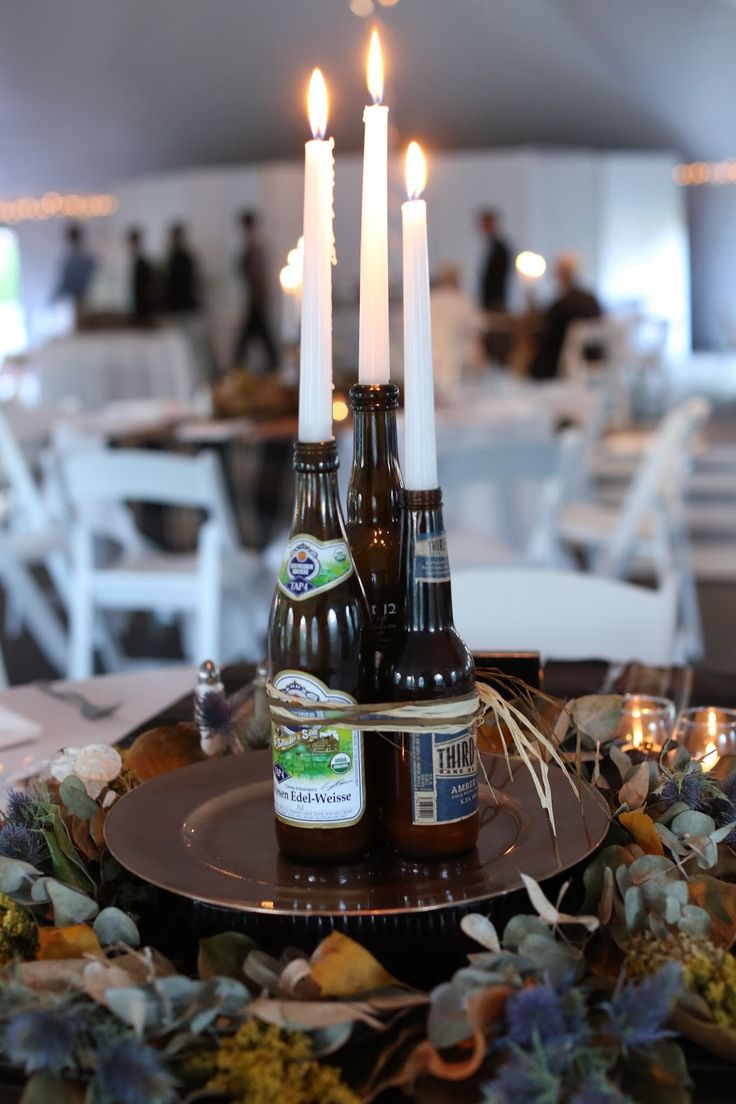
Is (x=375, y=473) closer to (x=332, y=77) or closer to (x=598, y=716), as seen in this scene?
(x=598, y=716)

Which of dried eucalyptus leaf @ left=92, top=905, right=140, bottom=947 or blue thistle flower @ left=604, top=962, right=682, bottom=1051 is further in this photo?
dried eucalyptus leaf @ left=92, top=905, right=140, bottom=947

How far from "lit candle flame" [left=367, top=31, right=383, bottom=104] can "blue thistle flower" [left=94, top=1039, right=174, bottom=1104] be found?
0.51m

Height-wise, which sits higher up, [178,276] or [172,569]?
[178,276]

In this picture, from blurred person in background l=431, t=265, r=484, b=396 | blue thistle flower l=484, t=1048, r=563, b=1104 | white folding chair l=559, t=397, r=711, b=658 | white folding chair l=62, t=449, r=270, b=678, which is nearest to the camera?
blue thistle flower l=484, t=1048, r=563, b=1104

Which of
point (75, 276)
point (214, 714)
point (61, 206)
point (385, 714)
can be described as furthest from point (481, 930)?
point (61, 206)

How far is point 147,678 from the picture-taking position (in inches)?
56.4

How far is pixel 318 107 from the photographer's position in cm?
68

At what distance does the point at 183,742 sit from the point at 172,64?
11.2m

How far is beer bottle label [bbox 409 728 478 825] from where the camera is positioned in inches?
26.5

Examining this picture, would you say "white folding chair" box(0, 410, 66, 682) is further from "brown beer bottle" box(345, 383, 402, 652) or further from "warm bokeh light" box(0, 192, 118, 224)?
"warm bokeh light" box(0, 192, 118, 224)

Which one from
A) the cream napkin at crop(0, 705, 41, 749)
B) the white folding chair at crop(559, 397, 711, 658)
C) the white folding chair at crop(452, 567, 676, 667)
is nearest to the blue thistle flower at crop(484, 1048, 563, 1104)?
the cream napkin at crop(0, 705, 41, 749)

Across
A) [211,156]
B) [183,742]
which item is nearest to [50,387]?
[211,156]

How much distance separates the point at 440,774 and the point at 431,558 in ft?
0.39

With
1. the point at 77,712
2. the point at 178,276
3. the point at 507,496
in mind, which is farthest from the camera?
the point at 178,276
